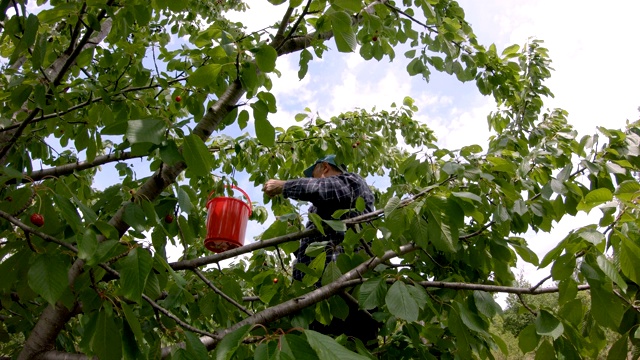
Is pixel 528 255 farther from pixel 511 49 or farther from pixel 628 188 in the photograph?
pixel 511 49

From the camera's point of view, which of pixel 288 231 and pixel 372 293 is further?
pixel 288 231

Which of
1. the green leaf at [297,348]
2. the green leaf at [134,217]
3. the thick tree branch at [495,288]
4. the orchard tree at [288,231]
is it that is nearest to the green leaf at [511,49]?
the orchard tree at [288,231]

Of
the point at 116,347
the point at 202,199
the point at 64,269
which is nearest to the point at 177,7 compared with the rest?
the point at 64,269

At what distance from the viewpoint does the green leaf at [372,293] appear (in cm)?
152

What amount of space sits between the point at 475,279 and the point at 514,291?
0.59m

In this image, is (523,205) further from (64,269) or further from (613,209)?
(64,269)

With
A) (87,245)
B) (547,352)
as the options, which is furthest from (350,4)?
(547,352)

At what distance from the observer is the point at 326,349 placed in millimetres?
968

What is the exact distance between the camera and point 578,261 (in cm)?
130

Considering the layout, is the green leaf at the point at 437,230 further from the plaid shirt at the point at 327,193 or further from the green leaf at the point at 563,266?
the plaid shirt at the point at 327,193

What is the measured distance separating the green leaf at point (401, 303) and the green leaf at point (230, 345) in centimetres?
47

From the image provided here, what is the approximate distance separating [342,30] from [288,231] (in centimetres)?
87

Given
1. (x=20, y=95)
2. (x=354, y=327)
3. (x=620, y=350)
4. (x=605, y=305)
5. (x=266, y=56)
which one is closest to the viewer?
(x=605, y=305)

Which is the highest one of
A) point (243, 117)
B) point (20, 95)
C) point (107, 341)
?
point (20, 95)
